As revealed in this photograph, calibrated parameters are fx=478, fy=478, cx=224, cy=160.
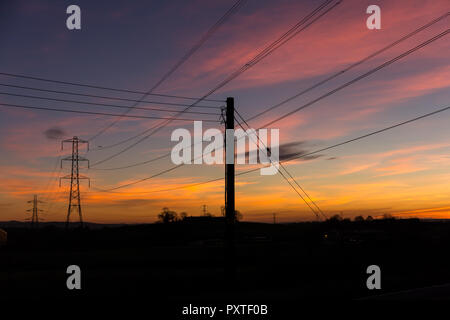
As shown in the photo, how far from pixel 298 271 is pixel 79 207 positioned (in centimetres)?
4746

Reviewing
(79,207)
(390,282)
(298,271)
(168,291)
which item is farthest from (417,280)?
(79,207)

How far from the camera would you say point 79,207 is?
253 ft

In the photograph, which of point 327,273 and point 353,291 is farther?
point 327,273

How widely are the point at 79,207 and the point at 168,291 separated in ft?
172

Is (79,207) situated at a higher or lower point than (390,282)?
higher
